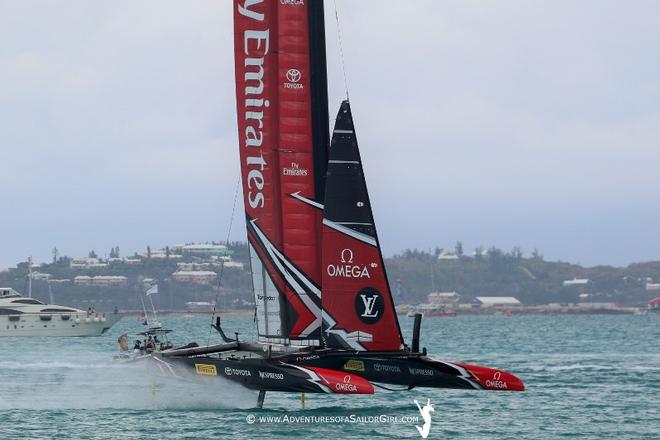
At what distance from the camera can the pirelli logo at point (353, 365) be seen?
2728 cm

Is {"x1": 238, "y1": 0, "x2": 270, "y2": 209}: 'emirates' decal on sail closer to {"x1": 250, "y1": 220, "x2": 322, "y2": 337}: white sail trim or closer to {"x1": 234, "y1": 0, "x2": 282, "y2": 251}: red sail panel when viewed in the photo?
{"x1": 234, "y1": 0, "x2": 282, "y2": 251}: red sail panel

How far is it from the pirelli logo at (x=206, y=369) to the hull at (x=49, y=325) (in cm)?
6079

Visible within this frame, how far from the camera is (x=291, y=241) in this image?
29.2 meters

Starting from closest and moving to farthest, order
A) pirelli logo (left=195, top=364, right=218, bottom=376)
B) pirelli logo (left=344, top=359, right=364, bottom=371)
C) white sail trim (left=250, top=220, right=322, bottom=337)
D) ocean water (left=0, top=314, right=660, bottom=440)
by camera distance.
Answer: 1. ocean water (left=0, top=314, right=660, bottom=440)
2. pirelli logo (left=344, top=359, right=364, bottom=371)
3. pirelli logo (left=195, top=364, right=218, bottom=376)
4. white sail trim (left=250, top=220, right=322, bottom=337)

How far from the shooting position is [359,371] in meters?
27.3

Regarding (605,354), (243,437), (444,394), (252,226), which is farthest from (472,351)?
(243,437)

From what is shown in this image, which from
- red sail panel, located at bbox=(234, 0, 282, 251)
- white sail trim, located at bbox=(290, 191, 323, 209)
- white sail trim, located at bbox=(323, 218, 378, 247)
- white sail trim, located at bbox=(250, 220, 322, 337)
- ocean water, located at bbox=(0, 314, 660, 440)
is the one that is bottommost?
ocean water, located at bbox=(0, 314, 660, 440)

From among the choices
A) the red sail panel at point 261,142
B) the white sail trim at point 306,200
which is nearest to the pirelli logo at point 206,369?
the red sail panel at point 261,142

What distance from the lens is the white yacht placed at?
87.7m

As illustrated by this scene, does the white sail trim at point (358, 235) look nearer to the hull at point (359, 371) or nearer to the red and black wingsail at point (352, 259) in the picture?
the red and black wingsail at point (352, 259)

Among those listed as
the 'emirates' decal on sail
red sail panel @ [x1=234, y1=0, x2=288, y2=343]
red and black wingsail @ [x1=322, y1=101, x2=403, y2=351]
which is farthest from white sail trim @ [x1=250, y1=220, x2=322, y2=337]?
red and black wingsail @ [x1=322, y1=101, x2=403, y2=351]

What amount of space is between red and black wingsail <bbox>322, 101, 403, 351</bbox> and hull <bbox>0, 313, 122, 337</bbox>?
62.2 metres

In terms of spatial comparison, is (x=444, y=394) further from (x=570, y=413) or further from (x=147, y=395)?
(x=147, y=395)

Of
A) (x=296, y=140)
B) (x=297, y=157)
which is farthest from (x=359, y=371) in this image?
(x=296, y=140)
